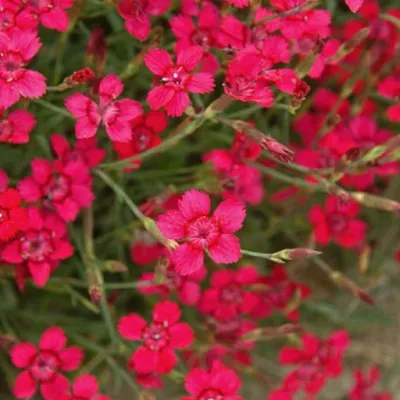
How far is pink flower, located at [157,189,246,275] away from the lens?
1.18m

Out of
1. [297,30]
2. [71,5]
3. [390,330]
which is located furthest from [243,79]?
[390,330]

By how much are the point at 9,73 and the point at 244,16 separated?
2.03 ft

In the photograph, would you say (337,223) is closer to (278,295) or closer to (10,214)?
(278,295)

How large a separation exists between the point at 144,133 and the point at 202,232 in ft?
1.03

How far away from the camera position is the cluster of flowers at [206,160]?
120 centimetres

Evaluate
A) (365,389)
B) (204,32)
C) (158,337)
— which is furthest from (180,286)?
(365,389)

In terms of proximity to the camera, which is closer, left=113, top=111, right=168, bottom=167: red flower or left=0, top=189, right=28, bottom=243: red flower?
left=0, top=189, right=28, bottom=243: red flower

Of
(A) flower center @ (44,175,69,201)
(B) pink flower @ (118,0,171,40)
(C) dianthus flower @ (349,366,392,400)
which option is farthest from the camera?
(C) dianthus flower @ (349,366,392,400)

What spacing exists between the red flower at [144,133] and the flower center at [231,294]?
39 centimetres

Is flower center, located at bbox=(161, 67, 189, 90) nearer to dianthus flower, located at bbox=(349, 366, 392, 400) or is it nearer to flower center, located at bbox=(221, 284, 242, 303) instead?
flower center, located at bbox=(221, 284, 242, 303)

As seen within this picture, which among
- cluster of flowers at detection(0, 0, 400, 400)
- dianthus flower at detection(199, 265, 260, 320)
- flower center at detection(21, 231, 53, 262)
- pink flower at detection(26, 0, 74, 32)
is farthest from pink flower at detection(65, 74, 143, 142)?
dianthus flower at detection(199, 265, 260, 320)

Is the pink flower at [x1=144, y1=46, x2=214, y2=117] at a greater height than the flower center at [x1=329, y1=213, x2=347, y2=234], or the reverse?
the pink flower at [x1=144, y1=46, x2=214, y2=117]

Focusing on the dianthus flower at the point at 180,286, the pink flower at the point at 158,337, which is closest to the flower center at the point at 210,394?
the pink flower at the point at 158,337

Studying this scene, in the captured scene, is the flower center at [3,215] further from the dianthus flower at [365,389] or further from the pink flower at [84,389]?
the dianthus flower at [365,389]
